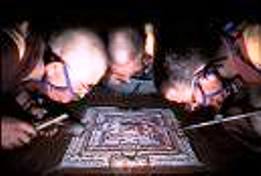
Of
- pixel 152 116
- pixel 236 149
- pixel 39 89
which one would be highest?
pixel 39 89

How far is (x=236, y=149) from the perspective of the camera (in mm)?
2002

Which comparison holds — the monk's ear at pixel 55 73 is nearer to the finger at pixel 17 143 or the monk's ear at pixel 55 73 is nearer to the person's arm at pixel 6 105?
the person's arm at pixel 6 105

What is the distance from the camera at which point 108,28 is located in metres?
2.01

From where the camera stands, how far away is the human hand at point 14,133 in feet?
6.48

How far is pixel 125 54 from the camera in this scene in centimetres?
203

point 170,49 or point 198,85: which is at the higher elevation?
point 170,49

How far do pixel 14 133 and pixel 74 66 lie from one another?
323mm

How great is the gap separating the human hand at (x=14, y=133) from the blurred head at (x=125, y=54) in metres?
0.37

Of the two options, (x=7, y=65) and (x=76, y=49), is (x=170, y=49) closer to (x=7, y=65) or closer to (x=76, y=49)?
(x=76, y=49)

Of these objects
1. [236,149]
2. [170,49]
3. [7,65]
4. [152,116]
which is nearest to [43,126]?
[7,65]

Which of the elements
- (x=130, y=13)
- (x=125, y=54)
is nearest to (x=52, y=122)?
(x=125, y=54)

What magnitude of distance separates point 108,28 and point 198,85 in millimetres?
392

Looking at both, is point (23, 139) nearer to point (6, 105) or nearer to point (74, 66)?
point (6, 105)

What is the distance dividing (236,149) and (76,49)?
685 mm
